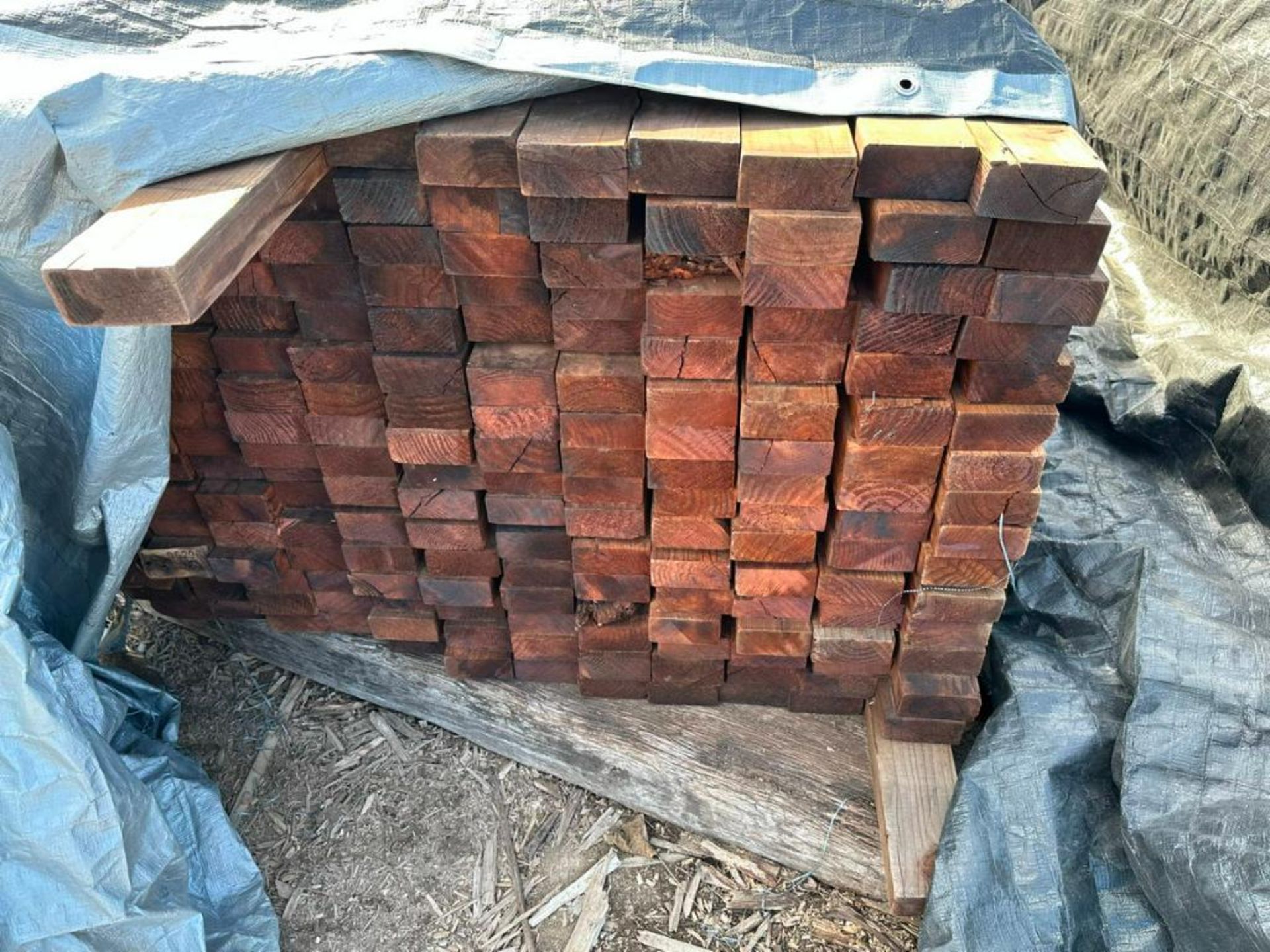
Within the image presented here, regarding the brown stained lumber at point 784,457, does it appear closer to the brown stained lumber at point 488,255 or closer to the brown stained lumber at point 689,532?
the brown stained lumber at point 689,532

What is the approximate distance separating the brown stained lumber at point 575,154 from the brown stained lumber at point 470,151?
40 millimetres

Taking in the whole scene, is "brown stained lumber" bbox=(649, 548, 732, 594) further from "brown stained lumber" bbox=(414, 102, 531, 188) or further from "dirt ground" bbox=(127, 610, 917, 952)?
"brown stained lumber" bbox=(414, 102, 531, 188)

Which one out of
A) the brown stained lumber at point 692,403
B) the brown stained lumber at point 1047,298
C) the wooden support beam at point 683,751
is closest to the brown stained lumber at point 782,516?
the brown stained lumber at point 692,403

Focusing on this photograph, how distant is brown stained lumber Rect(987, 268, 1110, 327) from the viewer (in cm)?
156

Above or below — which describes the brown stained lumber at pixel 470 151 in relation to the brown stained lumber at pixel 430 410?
above

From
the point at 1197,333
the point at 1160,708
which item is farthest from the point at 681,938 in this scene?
the point at 1197,333

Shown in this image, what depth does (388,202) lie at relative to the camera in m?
1.69

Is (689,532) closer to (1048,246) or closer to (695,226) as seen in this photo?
(695,226)

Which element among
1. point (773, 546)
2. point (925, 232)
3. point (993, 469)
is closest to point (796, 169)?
point (925, 232)

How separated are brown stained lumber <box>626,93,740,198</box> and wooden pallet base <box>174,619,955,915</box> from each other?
138cm

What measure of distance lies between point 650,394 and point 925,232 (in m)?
0.58

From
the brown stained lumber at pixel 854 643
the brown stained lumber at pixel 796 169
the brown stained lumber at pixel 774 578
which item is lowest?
the brown stained lumber at pixel 854 643

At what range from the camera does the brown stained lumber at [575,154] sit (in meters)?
1.53

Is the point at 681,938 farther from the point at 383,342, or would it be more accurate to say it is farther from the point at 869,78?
the point at 869,78
